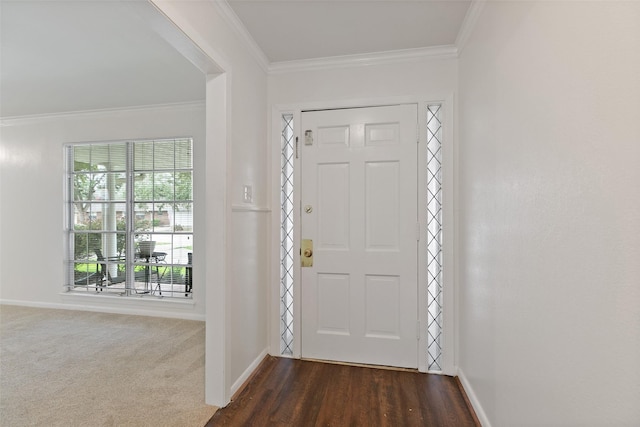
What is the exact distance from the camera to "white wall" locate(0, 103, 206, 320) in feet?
11.9

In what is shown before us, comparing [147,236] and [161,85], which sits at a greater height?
[161,85]

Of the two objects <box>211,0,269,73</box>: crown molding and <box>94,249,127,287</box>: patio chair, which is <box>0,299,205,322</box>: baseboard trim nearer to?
<box>94,249,127,287</box>: patio chair

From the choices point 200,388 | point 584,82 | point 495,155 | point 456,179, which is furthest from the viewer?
point 456,179

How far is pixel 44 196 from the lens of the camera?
3.86m

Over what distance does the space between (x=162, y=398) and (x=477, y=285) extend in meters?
2.17

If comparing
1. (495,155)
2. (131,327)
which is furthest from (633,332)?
(131,327)

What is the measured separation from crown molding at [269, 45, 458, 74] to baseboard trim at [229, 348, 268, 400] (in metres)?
2.41

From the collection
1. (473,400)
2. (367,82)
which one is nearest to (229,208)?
(367,82)

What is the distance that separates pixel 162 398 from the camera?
1.90 metres

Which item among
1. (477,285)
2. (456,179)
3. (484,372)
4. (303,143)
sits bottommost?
(484,372)

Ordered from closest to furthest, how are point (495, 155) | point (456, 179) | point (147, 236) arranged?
point (495, 155), point (456, 179), point (147, 236)

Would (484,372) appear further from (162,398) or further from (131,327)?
(131,327)

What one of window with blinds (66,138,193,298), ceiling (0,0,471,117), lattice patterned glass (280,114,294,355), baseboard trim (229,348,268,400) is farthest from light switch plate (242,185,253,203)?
window with blinds (66,138,193,298)

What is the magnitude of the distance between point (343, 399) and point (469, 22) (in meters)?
2.61
